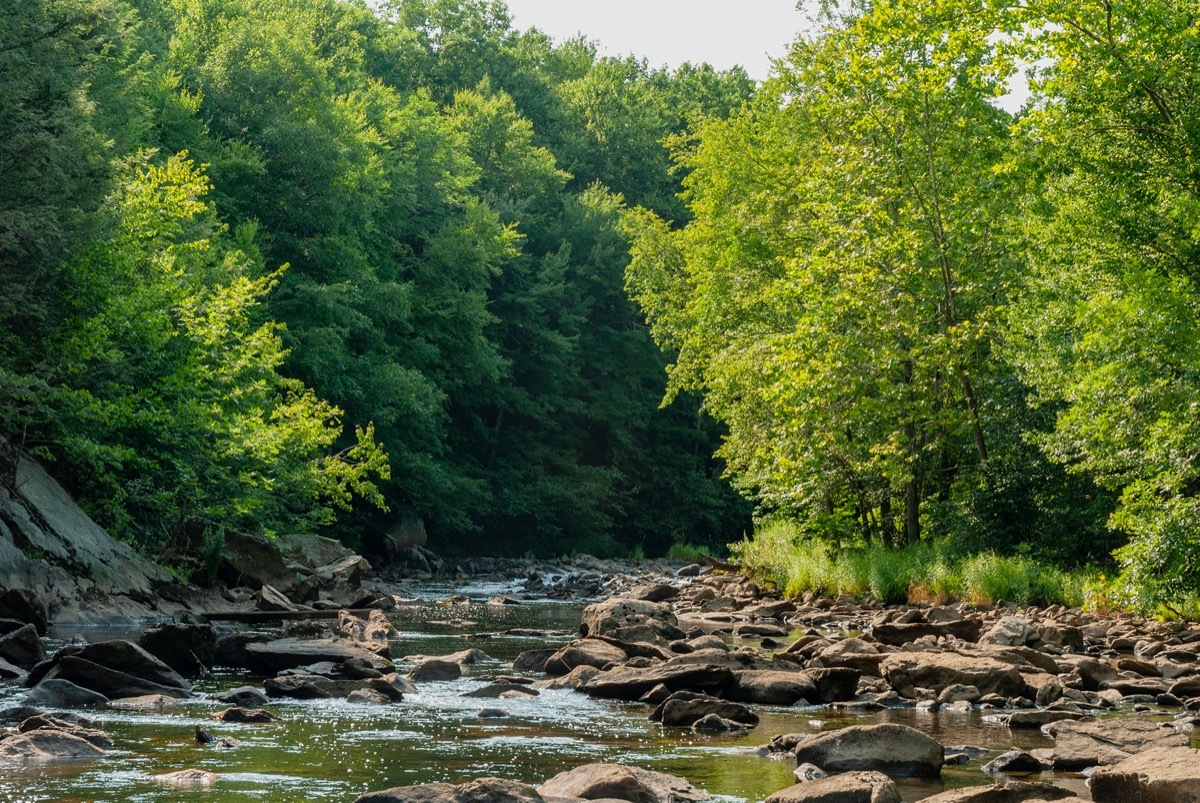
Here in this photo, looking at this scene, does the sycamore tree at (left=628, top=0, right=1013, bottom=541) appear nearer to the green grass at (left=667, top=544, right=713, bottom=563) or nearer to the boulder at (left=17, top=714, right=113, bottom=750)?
the boulder at (left=17, top=714, right=113, bottom=750)

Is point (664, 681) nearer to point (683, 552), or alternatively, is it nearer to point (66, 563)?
point (66, 563)

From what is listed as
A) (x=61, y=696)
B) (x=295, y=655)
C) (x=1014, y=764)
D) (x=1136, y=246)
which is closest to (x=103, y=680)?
(x=61, y=696)

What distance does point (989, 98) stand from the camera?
2814cm

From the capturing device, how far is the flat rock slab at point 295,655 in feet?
48.3

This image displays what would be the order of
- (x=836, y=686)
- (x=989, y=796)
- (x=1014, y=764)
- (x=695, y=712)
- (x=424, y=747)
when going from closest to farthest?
(x=989, y=796)
(x=1014, y=764)
(x=424, y=747)
(x=695, y=712)
(x=836, y=686)

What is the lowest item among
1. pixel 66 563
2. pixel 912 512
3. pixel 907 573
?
pixel 907 573

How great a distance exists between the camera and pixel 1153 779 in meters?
7.50

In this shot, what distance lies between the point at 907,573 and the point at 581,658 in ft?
41.2

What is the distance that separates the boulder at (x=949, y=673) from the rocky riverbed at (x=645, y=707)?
22 millimetres

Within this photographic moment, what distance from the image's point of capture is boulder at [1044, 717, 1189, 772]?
932cm

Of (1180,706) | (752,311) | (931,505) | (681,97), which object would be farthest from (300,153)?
(681,97)

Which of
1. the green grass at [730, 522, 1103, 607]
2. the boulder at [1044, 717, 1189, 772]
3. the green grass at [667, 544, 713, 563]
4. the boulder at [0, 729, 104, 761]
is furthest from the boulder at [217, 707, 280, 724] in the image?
the green grass at [667, 544, 713, 563]

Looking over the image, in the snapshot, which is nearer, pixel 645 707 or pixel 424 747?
pixel 424 747

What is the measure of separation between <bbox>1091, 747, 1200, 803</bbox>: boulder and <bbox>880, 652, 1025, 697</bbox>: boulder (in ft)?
15.2
